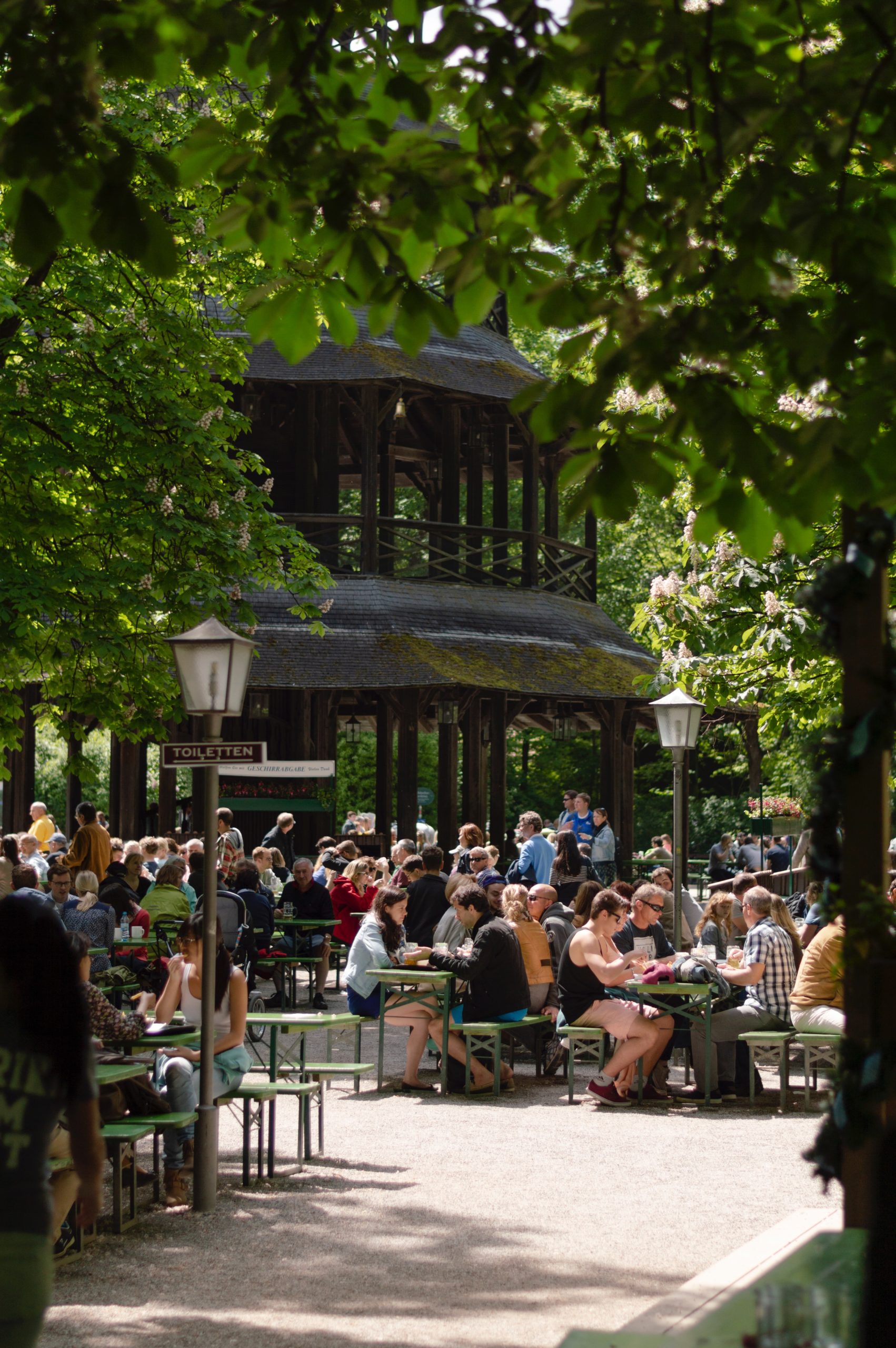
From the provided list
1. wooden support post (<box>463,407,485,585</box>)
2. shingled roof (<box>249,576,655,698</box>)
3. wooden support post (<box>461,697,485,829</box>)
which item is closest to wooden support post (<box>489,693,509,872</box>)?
shingled roof (<box>249,576,655,698</box>)

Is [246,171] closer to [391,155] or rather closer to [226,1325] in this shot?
[391,155]

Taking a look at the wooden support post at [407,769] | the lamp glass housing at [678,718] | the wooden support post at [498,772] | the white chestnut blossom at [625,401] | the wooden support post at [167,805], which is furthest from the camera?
the wooden support post at [498,772]

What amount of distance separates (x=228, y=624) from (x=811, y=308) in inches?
436

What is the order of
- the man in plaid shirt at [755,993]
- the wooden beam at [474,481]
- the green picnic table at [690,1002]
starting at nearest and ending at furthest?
the green picnic table at [690,1002] → the man in plaid shirt at [755,993] → the wooden beam at [474,481]

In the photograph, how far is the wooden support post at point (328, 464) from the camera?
85.5ft

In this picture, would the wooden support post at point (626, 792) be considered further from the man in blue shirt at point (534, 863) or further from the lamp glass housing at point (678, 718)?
the lamp glass housing at point (678, 718)

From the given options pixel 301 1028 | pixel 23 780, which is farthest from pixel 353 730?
pixel 301 1028


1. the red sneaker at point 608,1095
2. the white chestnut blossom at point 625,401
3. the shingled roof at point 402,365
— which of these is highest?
the shingled roof at point 402,365

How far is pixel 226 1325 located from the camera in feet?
21.4

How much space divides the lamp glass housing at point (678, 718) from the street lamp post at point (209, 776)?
7011 mm

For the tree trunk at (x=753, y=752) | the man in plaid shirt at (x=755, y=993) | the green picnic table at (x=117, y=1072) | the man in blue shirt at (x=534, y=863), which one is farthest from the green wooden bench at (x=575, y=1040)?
the tree trunk at (x=753, y=752)

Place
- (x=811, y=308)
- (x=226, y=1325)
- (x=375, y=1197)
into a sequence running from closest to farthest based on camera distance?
(x=811, y=308), (x=226, y=1325), (x=375, y=1197)

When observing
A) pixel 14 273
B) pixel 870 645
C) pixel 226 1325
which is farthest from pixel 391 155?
pixel 14 273

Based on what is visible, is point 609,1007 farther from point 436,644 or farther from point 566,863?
point 436,644
